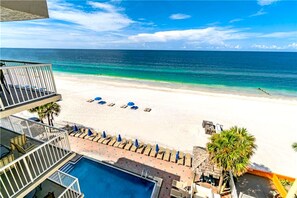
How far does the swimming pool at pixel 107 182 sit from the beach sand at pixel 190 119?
5.70 m

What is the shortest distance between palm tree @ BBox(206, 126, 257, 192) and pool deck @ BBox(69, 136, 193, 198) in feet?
12.6

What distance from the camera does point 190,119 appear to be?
23.0m

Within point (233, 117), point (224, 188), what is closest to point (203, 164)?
point (224, 188)

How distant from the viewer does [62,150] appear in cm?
724

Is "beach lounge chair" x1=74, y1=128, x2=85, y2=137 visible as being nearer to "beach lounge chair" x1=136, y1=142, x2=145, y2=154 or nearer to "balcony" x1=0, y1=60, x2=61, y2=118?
"beach lounge chair" x1=136, y1=142, x2=145, y2=154

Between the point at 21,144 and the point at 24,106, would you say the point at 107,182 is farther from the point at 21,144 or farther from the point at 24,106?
the point at 24,106

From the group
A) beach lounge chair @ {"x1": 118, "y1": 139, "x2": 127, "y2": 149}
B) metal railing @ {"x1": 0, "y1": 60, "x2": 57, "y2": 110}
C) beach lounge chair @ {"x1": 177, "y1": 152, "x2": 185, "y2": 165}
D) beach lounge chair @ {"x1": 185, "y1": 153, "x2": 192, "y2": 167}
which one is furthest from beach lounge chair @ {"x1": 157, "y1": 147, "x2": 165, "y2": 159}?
metal railing @ {"x1": 0, "y1": 60, "x2": 57, "y2": 110}

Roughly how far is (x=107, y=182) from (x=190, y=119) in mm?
14885

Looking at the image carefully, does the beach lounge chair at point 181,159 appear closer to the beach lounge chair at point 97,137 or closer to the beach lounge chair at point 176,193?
the beach lounge chair at point 176,193

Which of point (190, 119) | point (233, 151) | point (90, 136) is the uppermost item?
point (233, 151)

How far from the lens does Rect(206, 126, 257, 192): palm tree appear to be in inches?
370

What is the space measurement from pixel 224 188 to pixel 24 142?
13.5 m

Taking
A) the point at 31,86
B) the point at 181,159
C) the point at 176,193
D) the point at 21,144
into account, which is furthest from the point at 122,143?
the point at 31,86

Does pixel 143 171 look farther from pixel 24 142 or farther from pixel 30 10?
pixel 30 10
